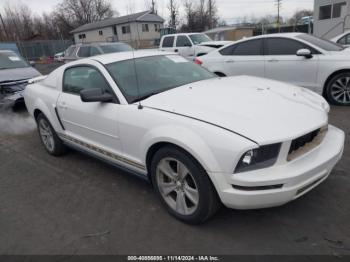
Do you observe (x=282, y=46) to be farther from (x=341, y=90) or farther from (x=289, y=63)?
(x=341, y=90)

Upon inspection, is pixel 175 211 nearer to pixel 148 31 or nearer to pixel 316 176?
pixel 316 176

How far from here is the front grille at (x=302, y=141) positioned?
259cm

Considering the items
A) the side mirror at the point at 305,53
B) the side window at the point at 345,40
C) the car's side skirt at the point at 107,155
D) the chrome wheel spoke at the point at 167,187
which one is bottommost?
the chrome wheel spoke at the point at 167,187

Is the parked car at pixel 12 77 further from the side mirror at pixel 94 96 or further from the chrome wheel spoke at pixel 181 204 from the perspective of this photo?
the chrome wheel spoke at pixel 181 204

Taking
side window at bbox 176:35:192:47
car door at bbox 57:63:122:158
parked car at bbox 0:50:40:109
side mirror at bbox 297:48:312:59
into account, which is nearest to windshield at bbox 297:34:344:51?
side mirror at bbox 297:48:312:59

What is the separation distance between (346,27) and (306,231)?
21.1 m

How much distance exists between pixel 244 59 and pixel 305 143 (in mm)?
5062

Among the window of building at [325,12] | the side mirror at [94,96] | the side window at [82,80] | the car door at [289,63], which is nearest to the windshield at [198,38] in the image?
the car door at [289,63]

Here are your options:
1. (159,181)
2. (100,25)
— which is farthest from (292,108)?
(100,25)

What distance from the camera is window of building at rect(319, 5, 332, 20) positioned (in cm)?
2190

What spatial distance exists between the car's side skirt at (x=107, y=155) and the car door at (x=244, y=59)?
4.65 metres

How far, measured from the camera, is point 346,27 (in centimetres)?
1989

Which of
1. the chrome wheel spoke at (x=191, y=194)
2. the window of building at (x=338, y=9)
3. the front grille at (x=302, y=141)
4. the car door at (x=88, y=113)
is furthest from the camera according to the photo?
the window of building at (x=338, y=9)

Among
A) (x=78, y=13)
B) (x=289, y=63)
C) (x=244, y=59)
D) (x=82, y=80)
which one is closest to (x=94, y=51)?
(x=244, y=59)
